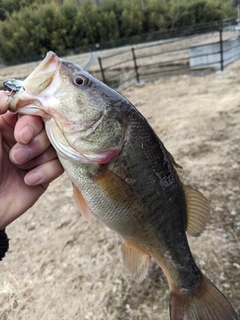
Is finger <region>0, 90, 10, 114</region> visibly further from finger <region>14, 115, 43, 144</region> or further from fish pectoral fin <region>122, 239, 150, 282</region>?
fish pectoral fin <region>122, 239, 150, 282</region>

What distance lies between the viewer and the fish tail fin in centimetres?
175

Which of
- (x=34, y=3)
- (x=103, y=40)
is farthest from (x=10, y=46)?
(x=103, y=40)

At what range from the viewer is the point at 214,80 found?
31.9 feet

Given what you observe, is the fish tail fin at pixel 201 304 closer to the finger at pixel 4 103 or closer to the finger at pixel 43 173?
the finger at pixel 43 173

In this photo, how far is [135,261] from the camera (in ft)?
5.82

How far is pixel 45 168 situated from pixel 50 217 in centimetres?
285

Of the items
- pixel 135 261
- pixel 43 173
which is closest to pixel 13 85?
pixel 43 173

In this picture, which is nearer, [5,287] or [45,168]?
[45,168]

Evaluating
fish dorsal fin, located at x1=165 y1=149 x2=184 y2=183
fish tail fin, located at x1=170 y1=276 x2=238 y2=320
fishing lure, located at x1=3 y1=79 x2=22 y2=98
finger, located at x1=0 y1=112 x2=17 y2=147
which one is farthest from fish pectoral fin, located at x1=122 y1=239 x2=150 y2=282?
fishing lure, located at x1=3 y1=79 x2=22 y2=98

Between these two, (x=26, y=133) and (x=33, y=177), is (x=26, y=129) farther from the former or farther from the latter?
(x=33, y=177)

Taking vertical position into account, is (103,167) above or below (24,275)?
above

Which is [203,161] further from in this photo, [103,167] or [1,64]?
[1,64]

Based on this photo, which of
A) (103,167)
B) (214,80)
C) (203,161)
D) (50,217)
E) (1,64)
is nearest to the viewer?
(103,167)

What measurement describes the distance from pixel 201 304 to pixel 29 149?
121 cm
